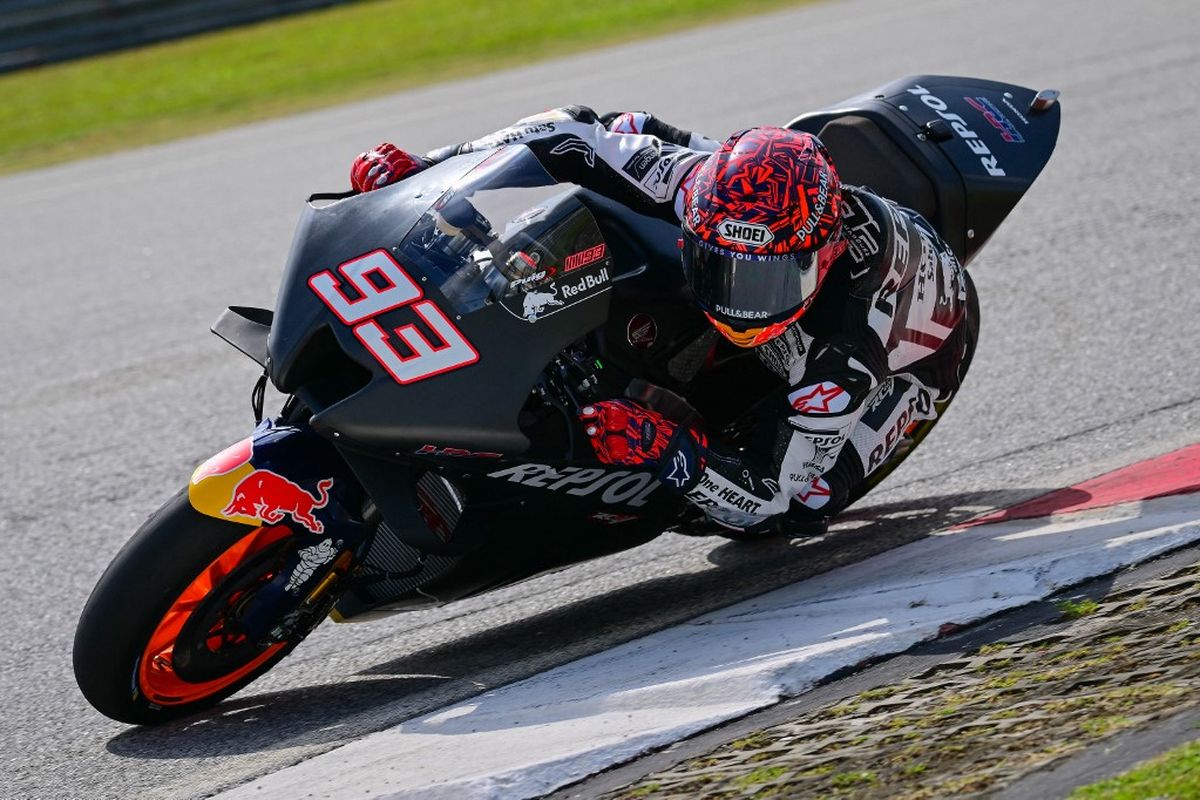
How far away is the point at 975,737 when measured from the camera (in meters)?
2.98

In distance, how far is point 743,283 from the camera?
12.4 feet

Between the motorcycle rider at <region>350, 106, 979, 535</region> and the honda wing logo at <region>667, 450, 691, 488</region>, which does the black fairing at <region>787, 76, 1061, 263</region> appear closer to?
the motorcycle rider at <region>350, 106, 979, 535</region>

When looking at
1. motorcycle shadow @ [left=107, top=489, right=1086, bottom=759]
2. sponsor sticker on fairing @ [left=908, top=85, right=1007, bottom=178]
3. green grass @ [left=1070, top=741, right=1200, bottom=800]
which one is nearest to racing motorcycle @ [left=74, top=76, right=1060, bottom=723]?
motorcycle shadow @ [left=107, top=489, right=1086, bottom=759]

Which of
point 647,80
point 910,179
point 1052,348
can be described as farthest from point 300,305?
point 647,80

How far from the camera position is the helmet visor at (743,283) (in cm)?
378

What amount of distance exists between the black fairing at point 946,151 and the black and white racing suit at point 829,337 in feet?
0.93

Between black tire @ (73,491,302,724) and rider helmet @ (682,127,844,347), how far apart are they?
127cm

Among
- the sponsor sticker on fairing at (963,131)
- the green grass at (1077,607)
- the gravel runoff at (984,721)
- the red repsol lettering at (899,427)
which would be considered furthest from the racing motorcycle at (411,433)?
the sponsor sticker on fairing at (963,131)

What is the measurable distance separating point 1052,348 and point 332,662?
330 cm

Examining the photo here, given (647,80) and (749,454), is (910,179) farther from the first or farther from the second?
(647,80)

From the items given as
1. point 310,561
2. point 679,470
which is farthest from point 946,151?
point 310,561

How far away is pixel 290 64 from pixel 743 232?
13.4m

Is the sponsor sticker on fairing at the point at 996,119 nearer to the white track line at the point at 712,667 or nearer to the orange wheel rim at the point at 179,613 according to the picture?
the white track line at the point at 712,667

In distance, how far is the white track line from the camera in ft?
10.4
